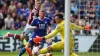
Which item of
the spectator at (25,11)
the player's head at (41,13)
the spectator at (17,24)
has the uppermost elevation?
the player's head at (41,13)

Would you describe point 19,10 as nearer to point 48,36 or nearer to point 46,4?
point 46,4

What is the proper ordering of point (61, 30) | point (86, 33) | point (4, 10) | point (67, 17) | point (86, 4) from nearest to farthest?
point (67, 17) < point (61, 30) < point (86, 4) < point (86, 33) < point (4, 10)

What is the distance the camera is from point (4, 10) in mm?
20578

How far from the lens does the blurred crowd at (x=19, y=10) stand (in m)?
19.3

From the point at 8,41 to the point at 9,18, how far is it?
1082 millimetres

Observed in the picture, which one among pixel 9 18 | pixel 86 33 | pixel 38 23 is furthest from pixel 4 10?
pixel 38 23

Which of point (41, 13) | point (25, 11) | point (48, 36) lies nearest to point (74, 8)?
point (25, 11)

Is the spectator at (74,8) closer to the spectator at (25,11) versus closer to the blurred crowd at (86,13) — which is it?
the blurred crowd at (86,13)

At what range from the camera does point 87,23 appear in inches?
696

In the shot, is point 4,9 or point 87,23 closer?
point 87,23

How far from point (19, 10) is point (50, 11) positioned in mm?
1835

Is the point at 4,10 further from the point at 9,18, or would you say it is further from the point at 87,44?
the point at 87,44

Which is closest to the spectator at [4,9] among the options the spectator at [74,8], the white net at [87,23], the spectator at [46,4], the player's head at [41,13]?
the spectator at [46,4]

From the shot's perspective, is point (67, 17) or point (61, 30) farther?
point (61, 30)
